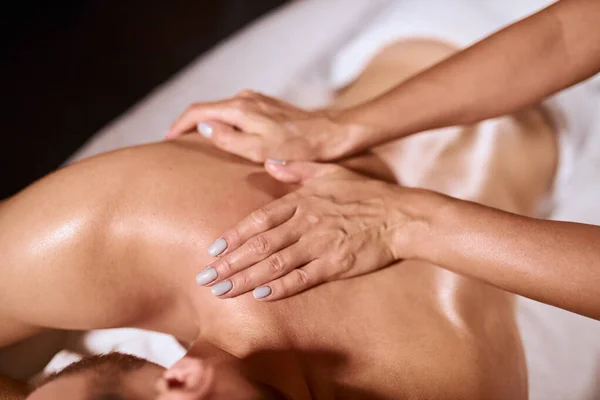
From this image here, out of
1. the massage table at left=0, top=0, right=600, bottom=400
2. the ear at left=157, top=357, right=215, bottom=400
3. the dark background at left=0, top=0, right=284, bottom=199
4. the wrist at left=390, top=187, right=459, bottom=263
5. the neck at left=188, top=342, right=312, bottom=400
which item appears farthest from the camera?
the dark background at left=0, top=0, right=284, bottom=199

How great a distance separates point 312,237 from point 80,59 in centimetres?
148

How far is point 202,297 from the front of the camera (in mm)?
711

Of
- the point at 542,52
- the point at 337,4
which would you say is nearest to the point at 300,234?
the point at 542,52

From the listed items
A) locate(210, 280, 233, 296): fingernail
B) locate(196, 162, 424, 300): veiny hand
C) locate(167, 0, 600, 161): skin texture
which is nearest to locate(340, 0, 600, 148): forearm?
locate(167, 0, 600, 161): skin texture

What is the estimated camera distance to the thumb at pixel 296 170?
81 cm

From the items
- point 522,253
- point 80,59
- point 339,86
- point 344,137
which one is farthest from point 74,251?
point 80,59

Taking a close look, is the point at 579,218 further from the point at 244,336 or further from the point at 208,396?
the point at 208,396

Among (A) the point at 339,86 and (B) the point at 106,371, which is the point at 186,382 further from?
(A) the point at 339,86

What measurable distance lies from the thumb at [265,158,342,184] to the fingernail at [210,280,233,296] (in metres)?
0.20

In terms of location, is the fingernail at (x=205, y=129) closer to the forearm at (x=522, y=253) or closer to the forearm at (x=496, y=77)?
the forearm at (x=496, y=77)

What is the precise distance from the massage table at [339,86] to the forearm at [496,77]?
29 centimetres

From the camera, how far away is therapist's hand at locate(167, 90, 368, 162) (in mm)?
840

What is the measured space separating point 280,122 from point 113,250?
0.31 meters

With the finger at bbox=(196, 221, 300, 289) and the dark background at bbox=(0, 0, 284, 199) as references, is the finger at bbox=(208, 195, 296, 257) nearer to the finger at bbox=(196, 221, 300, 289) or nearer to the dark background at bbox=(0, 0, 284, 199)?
the finger at bbox=(196, 221, 300, 289)
